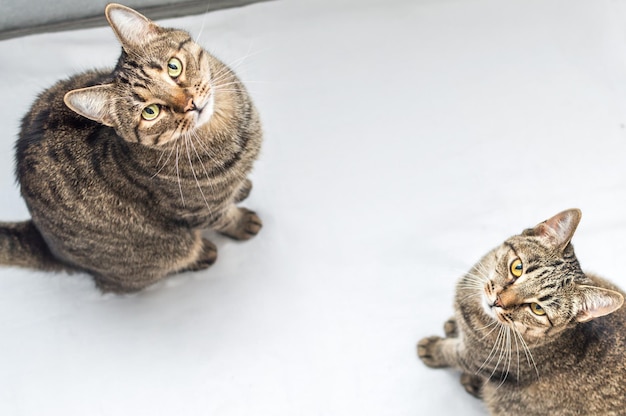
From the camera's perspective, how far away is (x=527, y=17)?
227cm

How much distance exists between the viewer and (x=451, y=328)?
186cm

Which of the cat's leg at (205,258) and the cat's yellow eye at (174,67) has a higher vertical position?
the cat's yellow eye at (174,67)

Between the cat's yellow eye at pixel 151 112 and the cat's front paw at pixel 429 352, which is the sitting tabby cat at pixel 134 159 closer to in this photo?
the cat's yellow eye at pixel 151 112

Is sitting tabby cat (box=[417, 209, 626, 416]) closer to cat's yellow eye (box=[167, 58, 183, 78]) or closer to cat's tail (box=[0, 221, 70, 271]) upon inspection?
cat's yellow eye (box=[167, 58, 183, 78])

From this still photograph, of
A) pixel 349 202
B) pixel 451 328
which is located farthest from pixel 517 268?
pixel 349 202

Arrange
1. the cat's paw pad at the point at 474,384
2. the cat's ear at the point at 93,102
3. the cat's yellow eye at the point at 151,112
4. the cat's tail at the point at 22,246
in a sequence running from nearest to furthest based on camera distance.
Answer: the cat's ear at the point at 93,102 < the cat's yellow eye at the point at 151,112 < the cat's tail at the point at 22,246 < the cat's paw pad at the point at 474,384

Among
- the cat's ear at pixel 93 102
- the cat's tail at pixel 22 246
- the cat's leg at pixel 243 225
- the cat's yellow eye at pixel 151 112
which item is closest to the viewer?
the cat's ear at pixel 93 102

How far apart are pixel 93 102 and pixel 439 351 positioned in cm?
122

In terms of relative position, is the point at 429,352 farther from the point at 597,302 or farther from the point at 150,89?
the point at 150,89

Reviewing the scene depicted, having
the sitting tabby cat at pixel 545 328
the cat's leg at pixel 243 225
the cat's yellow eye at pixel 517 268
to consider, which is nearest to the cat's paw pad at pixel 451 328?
the sitting tabby cat at pixel 545 328

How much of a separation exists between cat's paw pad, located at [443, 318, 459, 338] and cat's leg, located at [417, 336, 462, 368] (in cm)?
3

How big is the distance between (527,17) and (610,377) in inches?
55.6

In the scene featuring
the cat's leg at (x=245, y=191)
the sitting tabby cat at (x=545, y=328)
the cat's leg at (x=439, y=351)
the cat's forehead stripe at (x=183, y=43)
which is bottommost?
the cat's leg at (x=439, y=351)

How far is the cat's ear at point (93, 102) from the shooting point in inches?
51.4
